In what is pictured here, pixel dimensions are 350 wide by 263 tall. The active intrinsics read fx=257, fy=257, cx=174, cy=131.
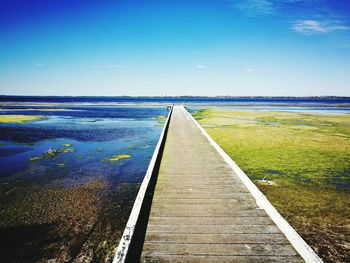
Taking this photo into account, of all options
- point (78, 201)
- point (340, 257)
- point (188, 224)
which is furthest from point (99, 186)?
point (340, 257)

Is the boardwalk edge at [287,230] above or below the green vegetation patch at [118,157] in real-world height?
above

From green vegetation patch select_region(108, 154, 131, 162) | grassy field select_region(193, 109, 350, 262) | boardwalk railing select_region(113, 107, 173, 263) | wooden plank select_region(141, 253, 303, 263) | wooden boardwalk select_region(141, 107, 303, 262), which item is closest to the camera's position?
boardwalk railing select_region(113, 107, 173, 263)

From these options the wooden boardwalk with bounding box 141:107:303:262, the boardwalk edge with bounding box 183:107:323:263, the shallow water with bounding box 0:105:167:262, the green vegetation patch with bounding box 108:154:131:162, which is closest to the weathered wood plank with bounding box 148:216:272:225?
the wooden boardwalk with bounding box 141:107:303:262

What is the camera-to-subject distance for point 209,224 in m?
4.24

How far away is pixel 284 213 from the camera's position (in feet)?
19.2

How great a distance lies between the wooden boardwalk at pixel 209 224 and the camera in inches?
137

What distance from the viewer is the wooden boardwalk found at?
3.47 metres

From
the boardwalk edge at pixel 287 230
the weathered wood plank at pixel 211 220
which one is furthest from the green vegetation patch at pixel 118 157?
the weathered wood plank at pixel 211 220

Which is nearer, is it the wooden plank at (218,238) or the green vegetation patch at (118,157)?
the wooden plank at (218,238)

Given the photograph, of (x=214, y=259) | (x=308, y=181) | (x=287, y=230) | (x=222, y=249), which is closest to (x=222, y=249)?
(x=222, y=249)

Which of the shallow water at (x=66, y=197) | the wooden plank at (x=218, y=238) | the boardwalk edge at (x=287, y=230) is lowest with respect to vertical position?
the shallow water at (x=66, y=197)

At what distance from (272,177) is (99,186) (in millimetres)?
5603

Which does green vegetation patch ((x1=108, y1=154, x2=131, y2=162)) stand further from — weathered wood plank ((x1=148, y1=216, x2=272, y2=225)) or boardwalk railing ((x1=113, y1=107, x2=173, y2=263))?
weathered wood plank ((x1=148, y1=216, x2=272, y2=225))

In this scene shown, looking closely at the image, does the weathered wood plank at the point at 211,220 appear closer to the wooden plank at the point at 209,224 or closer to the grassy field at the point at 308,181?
the wooden plank at the point at 209,224
